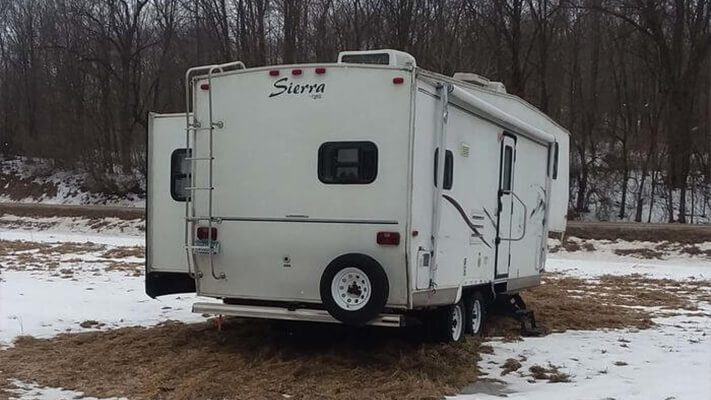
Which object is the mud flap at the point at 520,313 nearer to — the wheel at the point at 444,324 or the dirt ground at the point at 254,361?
the dirt ground at the point at 254,361

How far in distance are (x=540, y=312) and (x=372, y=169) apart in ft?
17.3

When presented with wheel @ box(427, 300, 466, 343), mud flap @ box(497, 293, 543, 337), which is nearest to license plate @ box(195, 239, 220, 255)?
wheel @ box(427, 300, 466, 343)

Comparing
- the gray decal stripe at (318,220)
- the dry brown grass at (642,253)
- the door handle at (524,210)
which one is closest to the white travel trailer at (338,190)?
the gray decal stripe at (318,220)

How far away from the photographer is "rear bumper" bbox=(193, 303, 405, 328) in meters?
7.19

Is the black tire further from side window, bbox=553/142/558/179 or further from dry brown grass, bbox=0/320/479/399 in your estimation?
side window, bbox=553/142/558/179

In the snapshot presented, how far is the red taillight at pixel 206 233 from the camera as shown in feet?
26.0

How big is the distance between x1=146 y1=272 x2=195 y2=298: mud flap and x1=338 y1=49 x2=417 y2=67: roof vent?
332 centimetres

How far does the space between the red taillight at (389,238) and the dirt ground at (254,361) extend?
49.8 inches

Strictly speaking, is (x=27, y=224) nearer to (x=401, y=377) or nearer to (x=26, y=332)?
(x=26, y=332)

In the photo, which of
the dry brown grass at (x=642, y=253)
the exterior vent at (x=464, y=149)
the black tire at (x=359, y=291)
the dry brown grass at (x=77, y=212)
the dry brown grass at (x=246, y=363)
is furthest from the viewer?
the dry brown grass at (x=77, y=212)

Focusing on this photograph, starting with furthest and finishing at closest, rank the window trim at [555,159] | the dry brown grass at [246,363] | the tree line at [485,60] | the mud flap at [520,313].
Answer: the tree line at [485,60], the window trim at [555,159], the mud flap at [520,313], the dry brown grass at [246,363]

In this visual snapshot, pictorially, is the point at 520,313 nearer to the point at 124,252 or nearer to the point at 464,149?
the point at 464,149

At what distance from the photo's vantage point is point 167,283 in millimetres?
9430

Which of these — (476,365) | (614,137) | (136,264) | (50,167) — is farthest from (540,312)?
(50,167)
